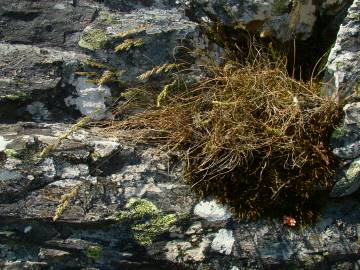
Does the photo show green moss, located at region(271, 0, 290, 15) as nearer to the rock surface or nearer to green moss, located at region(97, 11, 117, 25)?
the rock surface

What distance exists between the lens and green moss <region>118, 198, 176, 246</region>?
2.74m

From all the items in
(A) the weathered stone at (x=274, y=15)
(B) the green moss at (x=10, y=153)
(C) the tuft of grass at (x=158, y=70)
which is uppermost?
(A) the weathered stone at (x=274, y=15)

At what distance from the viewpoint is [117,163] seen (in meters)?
2.93

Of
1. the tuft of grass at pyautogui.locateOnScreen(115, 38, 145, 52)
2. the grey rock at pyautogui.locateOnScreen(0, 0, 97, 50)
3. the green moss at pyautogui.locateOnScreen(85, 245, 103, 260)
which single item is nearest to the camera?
the green moss at pyautogui.locateOnScreen(85, 245, 103, 260)

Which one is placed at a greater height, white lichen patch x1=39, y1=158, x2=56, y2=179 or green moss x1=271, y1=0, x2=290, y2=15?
green moss x1=271, y1=0, x2=290, y2=15

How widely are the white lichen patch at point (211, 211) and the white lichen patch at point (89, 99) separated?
79 centimetres

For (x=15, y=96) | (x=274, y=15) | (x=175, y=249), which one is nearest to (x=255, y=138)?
(x=175, y=249)

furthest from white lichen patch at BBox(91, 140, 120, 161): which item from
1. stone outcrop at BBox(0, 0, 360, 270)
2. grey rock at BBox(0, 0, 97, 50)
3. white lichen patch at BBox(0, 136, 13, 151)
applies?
grey rock at BBox(0, 0, 97, 50)

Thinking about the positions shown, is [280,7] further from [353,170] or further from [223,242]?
[223,242]

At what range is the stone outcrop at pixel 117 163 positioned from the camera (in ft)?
8.88

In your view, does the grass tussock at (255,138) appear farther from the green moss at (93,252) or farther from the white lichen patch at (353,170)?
the green moss at (93,252)

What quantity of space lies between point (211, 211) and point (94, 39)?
1.18 metres

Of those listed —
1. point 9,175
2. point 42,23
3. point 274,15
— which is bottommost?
point 9,175

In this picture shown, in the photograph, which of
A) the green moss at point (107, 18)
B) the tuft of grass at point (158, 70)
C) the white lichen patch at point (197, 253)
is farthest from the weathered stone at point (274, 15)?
the white lichen patch at point (197, 253)
